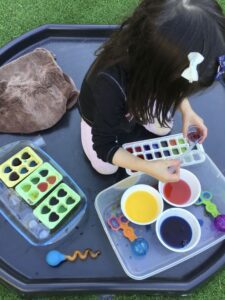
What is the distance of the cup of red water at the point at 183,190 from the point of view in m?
1.05

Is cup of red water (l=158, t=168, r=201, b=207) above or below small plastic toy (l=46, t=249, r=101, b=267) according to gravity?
below

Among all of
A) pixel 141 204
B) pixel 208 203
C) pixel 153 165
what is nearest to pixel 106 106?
pixel 153 165

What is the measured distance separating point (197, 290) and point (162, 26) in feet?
2.34

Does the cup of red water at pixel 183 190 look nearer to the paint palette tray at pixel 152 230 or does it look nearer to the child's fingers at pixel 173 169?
the paint palette tray at pixel 152 230

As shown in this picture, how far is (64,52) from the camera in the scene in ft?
4.28

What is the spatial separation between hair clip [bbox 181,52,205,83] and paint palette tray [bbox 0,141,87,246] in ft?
1.80

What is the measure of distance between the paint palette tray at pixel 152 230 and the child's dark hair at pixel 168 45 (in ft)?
1.34

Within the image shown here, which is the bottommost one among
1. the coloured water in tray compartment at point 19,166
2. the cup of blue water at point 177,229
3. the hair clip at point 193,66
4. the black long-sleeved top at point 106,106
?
the cup of blue water at point 177,229

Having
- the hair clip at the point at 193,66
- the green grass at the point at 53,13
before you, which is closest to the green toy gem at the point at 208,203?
the hair clip at the point at 193,66

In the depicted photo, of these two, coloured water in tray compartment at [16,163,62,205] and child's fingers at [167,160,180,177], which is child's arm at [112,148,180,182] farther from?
coloured water in tray compartment at [16,163,62,205]

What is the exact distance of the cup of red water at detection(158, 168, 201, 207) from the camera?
1046mm

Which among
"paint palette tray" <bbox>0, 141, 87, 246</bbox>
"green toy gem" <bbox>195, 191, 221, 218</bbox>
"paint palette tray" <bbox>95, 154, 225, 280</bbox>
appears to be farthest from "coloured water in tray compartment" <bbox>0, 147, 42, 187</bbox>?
"green toy gem" <bbox>195, 191, 221, 218</bbox>

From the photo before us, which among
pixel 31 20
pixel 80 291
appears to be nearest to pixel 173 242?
pixel 80 291

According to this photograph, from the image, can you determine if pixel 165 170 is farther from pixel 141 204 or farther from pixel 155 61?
pixel 155 61
